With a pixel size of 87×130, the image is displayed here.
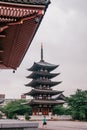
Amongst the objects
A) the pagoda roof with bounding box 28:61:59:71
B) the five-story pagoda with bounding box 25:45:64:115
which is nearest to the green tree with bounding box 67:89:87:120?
the five-story pagoda with bounding box 25:45:64:115

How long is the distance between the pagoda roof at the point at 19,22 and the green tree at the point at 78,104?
147ft

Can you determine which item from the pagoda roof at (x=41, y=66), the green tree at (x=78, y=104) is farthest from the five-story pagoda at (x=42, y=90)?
the green tree at (x=78, y=104)

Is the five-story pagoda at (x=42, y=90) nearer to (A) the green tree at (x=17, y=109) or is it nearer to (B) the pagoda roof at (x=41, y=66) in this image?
(B) the pagoda roof at (x=41, y=66)

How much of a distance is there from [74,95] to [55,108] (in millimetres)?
9230

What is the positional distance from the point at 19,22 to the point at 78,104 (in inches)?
1990

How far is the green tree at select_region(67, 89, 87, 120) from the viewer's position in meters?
57.8

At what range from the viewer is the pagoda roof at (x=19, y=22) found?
30.8ft

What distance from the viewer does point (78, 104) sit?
5922 centimetres

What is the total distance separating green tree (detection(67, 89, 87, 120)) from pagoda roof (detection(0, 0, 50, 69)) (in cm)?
4480

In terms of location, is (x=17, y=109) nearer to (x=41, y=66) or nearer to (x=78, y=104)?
(x=41, y=66)

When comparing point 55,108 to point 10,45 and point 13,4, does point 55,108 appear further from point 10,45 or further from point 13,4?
point 13,4

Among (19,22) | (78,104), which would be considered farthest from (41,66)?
(19,22)

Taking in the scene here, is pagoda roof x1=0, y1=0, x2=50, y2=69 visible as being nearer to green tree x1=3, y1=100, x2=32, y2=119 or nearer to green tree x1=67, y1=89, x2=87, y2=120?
green tree x1=67, y1=89, x2=87, y2=120

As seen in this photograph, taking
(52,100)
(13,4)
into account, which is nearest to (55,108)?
(52,100)
